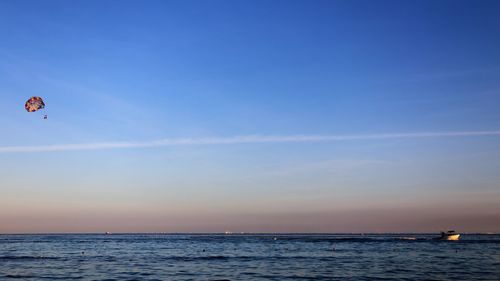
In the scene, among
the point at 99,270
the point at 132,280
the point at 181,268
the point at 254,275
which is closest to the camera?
the point at 132,280

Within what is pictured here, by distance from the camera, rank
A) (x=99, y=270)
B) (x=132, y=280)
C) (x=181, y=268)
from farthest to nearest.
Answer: (x=181, y=268) → (x=99, y=270) → (x=132, y=280)

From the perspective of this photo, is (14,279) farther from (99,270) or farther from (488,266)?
(488,266)

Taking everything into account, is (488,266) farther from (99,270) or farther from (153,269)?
(99,270)

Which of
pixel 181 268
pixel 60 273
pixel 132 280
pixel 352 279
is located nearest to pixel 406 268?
pixel 352 279

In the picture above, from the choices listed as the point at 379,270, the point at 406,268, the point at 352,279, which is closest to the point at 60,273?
the point at 352,279

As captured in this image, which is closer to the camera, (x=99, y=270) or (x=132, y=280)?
(x=132, y=280)

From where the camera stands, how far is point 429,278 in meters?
41.5

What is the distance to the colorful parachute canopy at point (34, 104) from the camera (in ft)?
149

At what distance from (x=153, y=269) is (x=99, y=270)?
5.55 metres

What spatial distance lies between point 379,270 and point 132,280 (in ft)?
81.7

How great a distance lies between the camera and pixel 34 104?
47.1 meters

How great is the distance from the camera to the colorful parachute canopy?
1786 inches

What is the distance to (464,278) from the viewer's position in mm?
41656

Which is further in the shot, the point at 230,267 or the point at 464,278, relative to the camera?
the point at 230,267
